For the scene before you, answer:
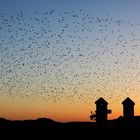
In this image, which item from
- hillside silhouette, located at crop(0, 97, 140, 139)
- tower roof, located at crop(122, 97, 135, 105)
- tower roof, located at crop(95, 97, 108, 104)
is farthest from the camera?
tower roof, located at crop(95, 97, 108, 104)

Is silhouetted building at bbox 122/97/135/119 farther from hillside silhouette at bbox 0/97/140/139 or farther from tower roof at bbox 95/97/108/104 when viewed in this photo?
tower roof at bbox 95/97/108/104

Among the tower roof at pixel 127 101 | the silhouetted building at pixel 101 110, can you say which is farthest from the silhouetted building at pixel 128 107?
the silhouetted building at pixel 101 110

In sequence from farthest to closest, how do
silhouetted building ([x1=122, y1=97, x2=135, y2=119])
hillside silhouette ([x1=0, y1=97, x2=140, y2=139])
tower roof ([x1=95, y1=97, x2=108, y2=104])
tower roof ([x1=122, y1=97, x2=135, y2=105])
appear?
tower roof ([x1=95, y1=97, x2=108, y2=104])
tower roof ([x1=122, y1=97, x2=135, y2=105])
silhouetted building ([x1=122, y1=97, x2=135, y2=119])
hillside silhouette ([x1=0, y1=97, x2=140, y2=139])

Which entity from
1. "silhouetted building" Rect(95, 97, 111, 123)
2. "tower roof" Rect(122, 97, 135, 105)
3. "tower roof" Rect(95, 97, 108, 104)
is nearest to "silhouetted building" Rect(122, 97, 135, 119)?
"tower roof" Rect(122, 97, 135, 105)

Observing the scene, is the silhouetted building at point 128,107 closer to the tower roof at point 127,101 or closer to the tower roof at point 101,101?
the tower roof at point 127,101

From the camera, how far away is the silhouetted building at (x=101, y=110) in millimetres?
27688

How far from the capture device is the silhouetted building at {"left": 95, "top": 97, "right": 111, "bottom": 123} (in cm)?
2769

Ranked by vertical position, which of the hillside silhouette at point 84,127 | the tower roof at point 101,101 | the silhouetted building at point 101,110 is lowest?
the hillside silhouette at point 84,127

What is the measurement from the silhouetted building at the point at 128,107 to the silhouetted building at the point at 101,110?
110 centimetres

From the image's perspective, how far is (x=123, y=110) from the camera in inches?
1100

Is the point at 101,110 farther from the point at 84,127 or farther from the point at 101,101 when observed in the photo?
the point at 84,127

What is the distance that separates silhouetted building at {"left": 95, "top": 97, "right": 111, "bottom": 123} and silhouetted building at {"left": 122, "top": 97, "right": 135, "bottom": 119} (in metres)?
1.10

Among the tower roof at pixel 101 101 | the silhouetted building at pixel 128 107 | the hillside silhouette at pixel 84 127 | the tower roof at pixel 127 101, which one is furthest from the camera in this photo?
the tower roof at pixel 101 101

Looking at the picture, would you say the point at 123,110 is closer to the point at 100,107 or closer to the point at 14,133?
the point at 100,107
